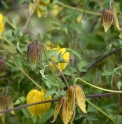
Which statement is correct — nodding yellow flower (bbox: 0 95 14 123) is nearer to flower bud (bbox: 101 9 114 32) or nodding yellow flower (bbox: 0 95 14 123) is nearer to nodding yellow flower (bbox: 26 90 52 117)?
nodding yellow flower (bbox: 26 90 52 117)

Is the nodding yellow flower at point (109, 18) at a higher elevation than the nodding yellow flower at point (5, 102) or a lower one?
higher

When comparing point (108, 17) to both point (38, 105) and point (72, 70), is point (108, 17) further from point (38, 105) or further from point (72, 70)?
point (38, 105)

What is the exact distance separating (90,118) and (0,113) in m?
0.27

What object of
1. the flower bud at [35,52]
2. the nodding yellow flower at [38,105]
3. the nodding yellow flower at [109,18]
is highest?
the nodding yellow flower at [109,18]

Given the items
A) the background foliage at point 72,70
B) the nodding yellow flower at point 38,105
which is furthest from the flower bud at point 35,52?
the nodding yellow flower at point 38,105

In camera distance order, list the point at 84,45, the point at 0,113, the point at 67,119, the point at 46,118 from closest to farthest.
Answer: the point at 67,119 → the point at 0,113 → the point at 46,118 → the point at 84,45

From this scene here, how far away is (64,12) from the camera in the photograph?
6.08 ft

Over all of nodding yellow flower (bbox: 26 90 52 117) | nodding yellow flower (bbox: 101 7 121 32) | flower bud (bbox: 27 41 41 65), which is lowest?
nodding yellow flower (bbox: 26 90 52 117)

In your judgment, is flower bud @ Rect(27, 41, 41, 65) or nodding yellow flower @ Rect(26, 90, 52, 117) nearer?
flower bud @ Rect(27, 41, 41, 65)

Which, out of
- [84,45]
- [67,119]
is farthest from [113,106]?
[84,45]

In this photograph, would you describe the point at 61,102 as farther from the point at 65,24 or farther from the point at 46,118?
the point at 65,24

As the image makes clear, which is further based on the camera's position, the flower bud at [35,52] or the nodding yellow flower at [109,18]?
the nodding yellow flower at [109,18]

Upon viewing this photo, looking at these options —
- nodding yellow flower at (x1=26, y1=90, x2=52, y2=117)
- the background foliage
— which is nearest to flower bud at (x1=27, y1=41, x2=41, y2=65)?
the background foliage

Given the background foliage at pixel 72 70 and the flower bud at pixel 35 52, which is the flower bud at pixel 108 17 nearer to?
the background foliage at pixel 72 70
